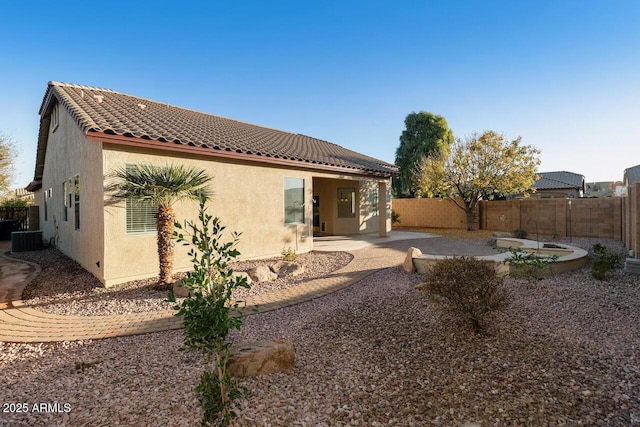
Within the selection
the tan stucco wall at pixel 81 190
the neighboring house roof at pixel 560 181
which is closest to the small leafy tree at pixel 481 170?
the neighboring house roof at pixel 560 181

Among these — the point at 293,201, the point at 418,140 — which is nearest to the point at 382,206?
the point at 293,201

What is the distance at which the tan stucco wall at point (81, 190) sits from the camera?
736cm

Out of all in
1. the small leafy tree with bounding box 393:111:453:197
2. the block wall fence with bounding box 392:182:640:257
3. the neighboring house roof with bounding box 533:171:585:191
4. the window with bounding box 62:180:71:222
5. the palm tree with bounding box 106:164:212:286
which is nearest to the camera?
the palm tree with bounding box 106:164:212:286

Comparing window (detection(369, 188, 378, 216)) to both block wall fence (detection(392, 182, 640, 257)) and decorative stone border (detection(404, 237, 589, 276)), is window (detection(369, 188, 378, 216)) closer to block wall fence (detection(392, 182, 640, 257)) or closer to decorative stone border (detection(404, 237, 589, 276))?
block wall fence (detection(392, 182, 640, 257))

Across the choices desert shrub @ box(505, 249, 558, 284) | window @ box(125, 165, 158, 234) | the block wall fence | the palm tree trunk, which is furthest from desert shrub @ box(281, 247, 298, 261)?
the block wall fence

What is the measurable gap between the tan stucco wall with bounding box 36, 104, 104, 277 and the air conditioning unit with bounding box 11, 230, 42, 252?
1.66 feet

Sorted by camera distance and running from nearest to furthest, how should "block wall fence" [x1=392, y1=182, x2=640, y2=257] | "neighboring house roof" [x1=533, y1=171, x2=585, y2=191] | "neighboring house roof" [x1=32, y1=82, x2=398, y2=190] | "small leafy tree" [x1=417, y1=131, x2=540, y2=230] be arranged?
"neighboring house roof" [x1=32, y1=82, x2=398, y2=190] → "block wall fence" [x1=392, y1=182, x2=640, y2=257] → "small leafy tree" [x1=417, y1=131, x2=540, y2=230] → "neighboring house roof" [x1=533, y1=171, x2=585, y2=191]

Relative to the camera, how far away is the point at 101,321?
199 inches

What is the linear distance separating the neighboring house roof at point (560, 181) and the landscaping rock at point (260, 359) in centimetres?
3204

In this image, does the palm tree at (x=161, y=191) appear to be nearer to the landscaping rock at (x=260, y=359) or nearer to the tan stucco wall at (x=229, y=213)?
the tan stucco wall at (x=229, y=213)

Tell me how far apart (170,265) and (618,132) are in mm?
17632

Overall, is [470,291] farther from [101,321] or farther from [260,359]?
[101,321]

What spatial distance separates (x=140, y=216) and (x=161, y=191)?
144cm

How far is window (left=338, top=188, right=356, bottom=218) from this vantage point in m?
15.6
